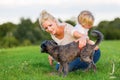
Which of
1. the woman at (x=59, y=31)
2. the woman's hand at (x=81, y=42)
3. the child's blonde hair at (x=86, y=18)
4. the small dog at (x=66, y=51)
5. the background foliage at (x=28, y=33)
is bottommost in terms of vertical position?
the background foliage at (x=28, y=33)

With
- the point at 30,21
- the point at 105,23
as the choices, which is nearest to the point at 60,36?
the point at 105,23

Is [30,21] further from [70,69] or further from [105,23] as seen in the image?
[70,69]

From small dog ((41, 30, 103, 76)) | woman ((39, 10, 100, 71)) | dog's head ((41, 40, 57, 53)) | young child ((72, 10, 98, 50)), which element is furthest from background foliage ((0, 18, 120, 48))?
dog's head ((41, 40, 57, 53))

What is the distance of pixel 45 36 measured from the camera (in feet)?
194

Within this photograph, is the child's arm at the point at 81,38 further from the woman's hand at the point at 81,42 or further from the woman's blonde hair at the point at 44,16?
the woman's blonde hair at the point at 44,16

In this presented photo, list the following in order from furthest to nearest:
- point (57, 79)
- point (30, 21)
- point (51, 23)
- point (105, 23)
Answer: point (30, 21) < point (105, 23) < point (51, 23) < point (57, 79)

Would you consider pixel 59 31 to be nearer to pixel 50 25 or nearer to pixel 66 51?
pixel 50 25

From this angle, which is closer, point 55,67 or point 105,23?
point 55,67

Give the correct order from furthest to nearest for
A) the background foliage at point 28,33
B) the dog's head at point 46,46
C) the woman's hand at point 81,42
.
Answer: the background foliage at point 28,33 < the woman's hand at point 81,42 < the dog's head at point 46,46

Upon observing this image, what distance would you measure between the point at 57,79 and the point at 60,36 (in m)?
1.27

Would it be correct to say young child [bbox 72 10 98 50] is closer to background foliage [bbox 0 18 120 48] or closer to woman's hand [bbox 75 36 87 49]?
woman's hand [bbox 75 36 87 49]

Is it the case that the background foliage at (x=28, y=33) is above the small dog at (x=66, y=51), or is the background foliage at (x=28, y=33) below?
below

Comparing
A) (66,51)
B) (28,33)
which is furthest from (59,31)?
(28,33)

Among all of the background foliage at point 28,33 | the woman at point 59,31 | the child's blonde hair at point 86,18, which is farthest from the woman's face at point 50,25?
the background foliage at point 28,33
